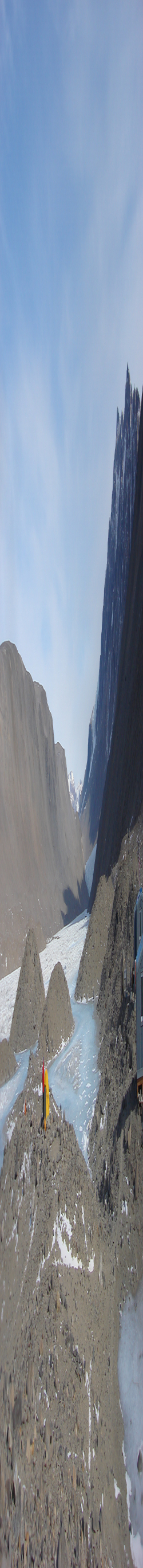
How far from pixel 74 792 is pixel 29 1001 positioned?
36 cm

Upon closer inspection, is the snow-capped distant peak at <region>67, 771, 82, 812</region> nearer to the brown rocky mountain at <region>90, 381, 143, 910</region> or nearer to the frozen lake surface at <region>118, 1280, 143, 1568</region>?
the brown rocky mountain at <region>90, 381, 143, 910</region>

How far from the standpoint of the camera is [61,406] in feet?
4.56

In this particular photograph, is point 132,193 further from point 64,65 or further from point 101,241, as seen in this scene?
point 64,65

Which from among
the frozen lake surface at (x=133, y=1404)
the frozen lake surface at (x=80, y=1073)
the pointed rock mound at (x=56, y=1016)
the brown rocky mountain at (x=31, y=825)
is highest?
the brown rocky mountain at (x=31, y=825)

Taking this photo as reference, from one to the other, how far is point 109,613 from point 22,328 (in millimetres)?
564

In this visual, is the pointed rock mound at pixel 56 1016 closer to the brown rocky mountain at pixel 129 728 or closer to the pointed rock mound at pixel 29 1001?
the pointed rock mound at pixel 29 1001

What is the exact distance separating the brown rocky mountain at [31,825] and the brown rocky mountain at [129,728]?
7 centimetres

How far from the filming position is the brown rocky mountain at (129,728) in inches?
51.8

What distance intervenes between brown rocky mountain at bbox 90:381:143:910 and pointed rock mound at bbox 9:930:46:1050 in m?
0.17

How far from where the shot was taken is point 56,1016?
4.24 ft

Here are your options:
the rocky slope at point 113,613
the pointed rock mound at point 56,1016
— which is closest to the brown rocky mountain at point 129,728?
the rocky slope at point 113,613

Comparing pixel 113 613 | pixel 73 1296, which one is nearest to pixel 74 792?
pixel 113 613

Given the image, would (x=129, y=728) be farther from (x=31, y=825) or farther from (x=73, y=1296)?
(x=73, y=1296)

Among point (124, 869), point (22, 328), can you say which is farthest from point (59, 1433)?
point (22, 328)
